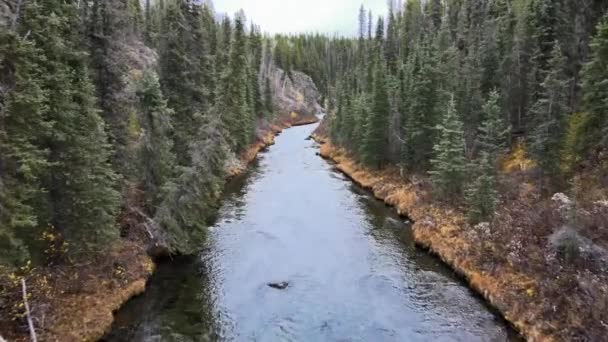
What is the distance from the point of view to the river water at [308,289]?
57.6 ft

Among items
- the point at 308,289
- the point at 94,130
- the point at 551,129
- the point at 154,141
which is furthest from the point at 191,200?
the point at 551,129

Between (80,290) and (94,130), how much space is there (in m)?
6.31

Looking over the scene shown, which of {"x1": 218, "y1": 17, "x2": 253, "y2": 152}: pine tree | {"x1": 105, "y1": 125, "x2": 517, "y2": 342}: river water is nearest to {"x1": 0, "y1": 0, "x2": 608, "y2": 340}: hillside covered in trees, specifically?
{"x1": 105, "y1": 125, "x2": 517, "y2": 342}: river water

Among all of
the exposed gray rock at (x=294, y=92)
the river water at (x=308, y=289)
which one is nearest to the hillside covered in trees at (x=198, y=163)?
the river water at (x=308, y=289)

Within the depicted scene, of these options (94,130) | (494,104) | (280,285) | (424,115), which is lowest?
(280,285)

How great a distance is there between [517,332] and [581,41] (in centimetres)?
2579

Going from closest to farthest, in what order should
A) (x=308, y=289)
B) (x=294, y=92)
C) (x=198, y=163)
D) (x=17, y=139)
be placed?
1. (x=17, y=139)
2. (x=308, y=289)
3. (x=198, y=163)
4. (x=294, y=92)

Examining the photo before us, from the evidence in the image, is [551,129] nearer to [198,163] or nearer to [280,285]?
[280,285]

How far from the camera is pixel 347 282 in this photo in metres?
22.4

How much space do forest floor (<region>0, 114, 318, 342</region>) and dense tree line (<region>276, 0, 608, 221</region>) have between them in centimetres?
1832

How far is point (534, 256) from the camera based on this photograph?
19891 mm

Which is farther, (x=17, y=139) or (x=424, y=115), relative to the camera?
(x=424, y=115)

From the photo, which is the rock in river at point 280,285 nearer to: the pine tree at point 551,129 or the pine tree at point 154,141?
the pine tree at point 154,141

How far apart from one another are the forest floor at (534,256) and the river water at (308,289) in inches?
37.3
